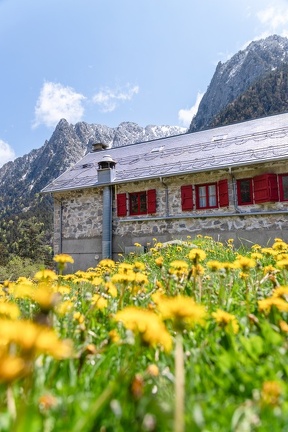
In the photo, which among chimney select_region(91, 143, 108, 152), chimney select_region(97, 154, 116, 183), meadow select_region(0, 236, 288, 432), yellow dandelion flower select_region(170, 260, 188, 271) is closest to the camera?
meadow select_region(0, 236, 288, 432)

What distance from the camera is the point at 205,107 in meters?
73.3

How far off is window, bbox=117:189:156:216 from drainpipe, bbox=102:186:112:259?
1.36 ft

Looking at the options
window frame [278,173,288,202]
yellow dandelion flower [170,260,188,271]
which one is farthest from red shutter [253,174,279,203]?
yellow dandelion flower [170,260,188,271]

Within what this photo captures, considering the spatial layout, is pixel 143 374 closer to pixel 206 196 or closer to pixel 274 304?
pixel 274 304

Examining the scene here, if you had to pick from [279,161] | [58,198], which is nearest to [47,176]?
[58,198]

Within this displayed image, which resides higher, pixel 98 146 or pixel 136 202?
pixel 98 146

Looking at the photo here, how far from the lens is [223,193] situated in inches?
427

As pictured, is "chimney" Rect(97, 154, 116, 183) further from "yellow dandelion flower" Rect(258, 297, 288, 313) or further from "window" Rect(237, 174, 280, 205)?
"yellow dandelion flower" Rect(258, 297, 288, 313)

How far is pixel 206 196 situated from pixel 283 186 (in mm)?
2640

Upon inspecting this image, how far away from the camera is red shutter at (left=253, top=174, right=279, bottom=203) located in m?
9.99

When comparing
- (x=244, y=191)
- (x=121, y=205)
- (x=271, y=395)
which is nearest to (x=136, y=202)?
(x=121, y=205)

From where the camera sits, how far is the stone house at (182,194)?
402 inches

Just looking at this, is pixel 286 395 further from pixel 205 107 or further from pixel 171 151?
pixel 205 107

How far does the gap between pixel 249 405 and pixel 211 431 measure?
0.12m
